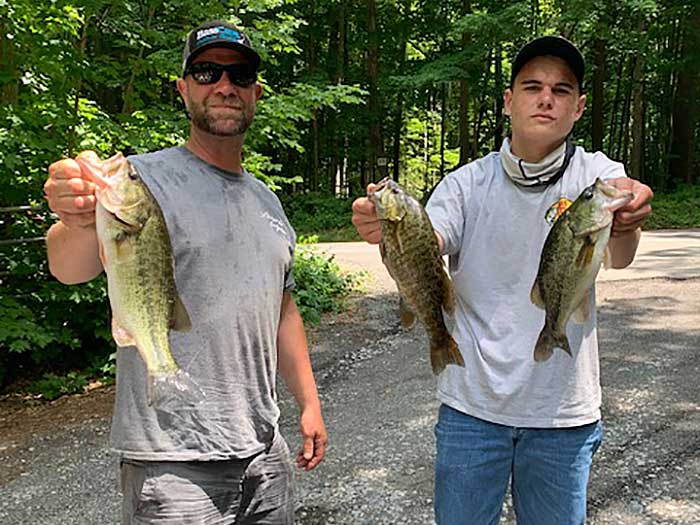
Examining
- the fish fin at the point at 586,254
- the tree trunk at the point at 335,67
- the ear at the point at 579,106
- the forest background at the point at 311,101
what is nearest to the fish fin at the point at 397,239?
the fish fin at the point at 586,254

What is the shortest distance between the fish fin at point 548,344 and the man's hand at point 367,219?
68 centimetres

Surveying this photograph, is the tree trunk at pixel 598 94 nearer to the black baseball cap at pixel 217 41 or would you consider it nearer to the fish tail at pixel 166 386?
the black baseball cap at pixel 217 41

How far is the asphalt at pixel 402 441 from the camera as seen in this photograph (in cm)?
446

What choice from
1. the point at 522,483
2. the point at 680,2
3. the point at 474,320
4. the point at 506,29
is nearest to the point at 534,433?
the point at 522,483

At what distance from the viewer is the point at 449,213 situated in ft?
8.31

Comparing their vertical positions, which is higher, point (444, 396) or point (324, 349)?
point (444, 396)

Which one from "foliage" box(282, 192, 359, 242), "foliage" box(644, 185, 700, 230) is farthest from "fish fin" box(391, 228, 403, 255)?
"foliage" box(282, 192, 359, 242)

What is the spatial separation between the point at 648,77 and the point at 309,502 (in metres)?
30.4

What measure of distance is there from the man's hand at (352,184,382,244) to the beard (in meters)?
0.60

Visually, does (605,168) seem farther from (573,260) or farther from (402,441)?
(402,441)

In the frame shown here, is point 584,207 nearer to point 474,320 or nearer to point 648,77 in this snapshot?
point 474,320

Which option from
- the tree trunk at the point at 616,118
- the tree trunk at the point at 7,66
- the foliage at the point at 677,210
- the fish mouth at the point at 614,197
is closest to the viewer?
the fish mouth at the point at 614,197

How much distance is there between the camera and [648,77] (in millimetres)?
29641

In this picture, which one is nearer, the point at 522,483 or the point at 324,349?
the point at 522,483
